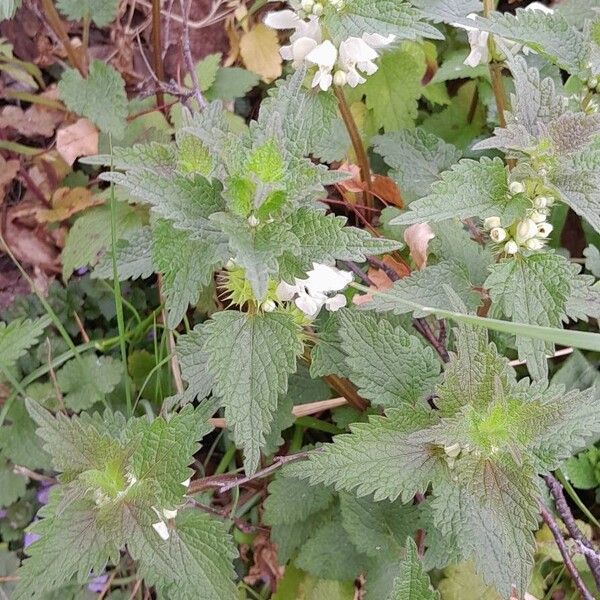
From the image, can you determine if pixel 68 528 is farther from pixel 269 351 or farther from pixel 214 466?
pixel 214 466

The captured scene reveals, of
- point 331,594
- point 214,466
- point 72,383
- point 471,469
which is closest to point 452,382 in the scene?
point 471,469

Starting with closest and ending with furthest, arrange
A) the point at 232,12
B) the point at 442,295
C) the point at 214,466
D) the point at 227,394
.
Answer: the point at 227,394 < the point at 442,295 < the point at 214,466 < the point at 232,12

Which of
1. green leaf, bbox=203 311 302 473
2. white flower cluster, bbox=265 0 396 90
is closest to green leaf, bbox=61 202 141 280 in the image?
white flower cluster, bbox=265 0 396 90

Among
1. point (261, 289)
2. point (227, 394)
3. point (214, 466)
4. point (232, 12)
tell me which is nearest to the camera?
point (261, 289)

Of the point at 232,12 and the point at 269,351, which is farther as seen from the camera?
the point at 232,12

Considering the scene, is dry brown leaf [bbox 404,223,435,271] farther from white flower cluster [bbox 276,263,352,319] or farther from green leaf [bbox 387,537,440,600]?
green leaf [bbox 387,537,440,600]

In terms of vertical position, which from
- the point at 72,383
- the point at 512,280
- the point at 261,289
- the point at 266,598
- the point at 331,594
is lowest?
the point at 266,598

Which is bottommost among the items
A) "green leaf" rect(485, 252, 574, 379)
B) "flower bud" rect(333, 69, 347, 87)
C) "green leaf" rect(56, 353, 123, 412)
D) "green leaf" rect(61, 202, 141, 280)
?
"green leaf" rect(56, 353, 123, 412)
